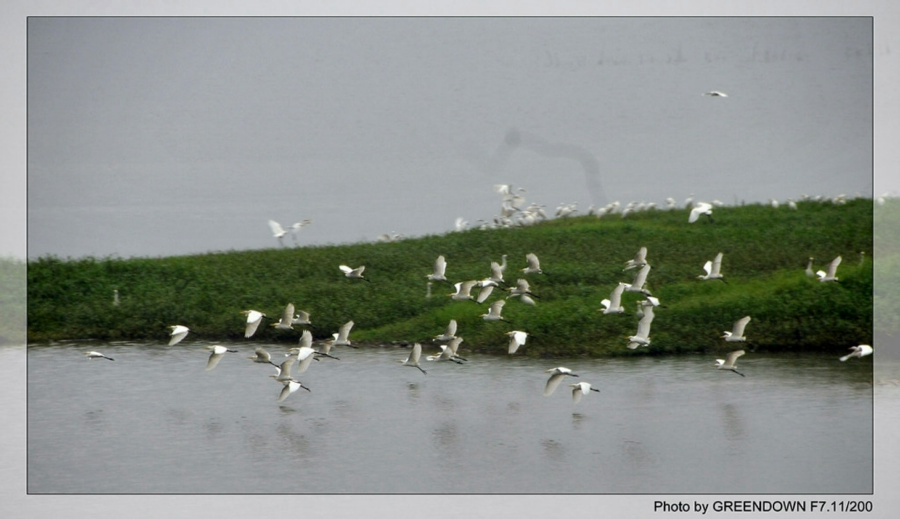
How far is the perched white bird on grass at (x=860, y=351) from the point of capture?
1309 cm

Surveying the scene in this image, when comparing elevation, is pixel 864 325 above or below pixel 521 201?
below

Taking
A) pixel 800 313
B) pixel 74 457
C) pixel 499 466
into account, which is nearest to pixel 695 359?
pixel 800 313

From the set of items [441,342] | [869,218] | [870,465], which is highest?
[869,218]

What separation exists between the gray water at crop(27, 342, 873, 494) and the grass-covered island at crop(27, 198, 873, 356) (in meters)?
0.39

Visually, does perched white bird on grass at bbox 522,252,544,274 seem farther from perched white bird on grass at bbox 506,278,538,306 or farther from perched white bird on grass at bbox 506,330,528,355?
perched white bird on grass at bbox 506,330,528,355

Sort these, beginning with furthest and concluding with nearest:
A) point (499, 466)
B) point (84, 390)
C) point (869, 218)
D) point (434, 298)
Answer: point (869, 218), point (434, 298), point (84, 390), point (499, 466)

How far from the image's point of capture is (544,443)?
1184 cm

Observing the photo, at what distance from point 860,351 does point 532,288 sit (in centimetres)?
428

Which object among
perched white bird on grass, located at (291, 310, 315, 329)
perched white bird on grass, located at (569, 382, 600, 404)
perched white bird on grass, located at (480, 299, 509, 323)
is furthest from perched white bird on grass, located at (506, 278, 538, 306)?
perched white bird on grass, located at (291, 310, 315, 329)

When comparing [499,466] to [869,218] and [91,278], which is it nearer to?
[91,278]

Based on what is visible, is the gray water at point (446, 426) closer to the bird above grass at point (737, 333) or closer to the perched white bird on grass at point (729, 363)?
the perched white bird on grass at point (729, 363)

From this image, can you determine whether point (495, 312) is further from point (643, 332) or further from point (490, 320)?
point (643, 332)

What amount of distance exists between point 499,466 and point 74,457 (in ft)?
14.2

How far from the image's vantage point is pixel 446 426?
12.4m
